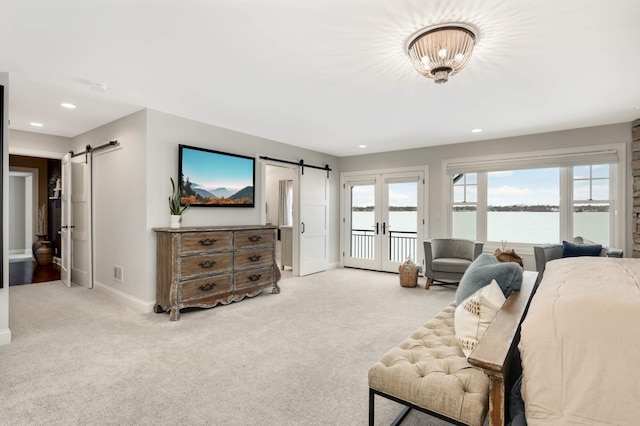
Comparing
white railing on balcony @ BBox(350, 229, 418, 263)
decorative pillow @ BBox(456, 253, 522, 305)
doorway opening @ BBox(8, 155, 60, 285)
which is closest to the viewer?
decorative pillow @ BBox(456, 253, 522, 305)

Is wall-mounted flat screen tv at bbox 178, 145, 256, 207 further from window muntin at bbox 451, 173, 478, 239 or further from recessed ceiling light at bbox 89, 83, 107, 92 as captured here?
window muntin at bbox 451, 173, 478, 239

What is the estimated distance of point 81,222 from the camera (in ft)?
16.2

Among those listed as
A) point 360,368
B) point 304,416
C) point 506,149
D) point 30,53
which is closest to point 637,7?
point 360,368

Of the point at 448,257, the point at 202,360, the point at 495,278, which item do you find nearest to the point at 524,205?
the point at 448,257

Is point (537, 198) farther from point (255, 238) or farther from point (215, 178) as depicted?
point (215, 178)

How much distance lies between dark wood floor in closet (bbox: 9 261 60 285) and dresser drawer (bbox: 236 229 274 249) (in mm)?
3635

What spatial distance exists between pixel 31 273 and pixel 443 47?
7429 mm

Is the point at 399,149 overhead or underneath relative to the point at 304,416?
overhead

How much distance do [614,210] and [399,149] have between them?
3271mm

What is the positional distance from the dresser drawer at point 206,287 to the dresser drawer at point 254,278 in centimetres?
13

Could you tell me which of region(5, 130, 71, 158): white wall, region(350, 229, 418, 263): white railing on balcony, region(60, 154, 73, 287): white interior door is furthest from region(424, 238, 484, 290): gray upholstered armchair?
region(5, 130, 71, 158): white wall

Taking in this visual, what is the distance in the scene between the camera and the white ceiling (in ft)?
6.44

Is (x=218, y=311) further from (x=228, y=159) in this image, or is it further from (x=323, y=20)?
(x=323, y=20)

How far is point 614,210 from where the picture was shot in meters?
4.45
